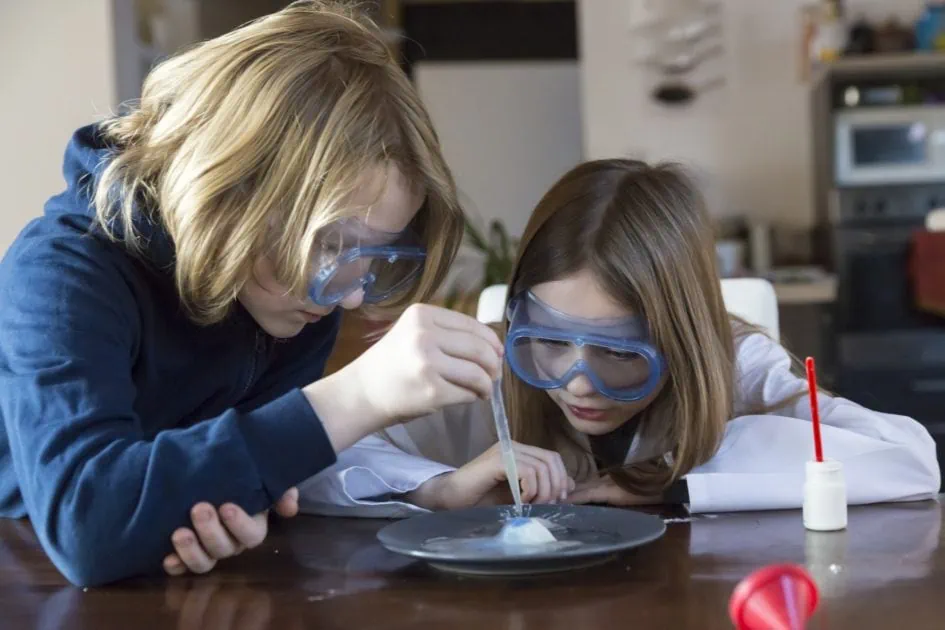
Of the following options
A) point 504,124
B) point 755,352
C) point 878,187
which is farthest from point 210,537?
point 504,124

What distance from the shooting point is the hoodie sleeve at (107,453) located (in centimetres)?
101

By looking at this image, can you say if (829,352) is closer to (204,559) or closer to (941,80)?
(941,80)

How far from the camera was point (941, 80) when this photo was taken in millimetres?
4148

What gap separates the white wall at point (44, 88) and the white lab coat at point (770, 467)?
2251mm

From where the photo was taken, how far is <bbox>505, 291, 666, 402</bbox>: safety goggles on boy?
4.34 ft

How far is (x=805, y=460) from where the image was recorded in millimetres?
1310

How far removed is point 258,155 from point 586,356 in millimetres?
432

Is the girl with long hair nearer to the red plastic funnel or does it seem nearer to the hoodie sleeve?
the hoodie sleeve

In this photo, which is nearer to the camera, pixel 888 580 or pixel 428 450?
pixel 888 580

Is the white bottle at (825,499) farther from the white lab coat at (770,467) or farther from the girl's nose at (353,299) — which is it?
the girl's nose at (353,299)

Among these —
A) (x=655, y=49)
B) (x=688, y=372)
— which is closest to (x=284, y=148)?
(x=688, y=372)

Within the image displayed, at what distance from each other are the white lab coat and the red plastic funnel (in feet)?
1.77

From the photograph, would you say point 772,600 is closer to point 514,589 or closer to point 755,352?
point 514,589

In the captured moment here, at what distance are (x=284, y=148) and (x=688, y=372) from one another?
1.86 ft
